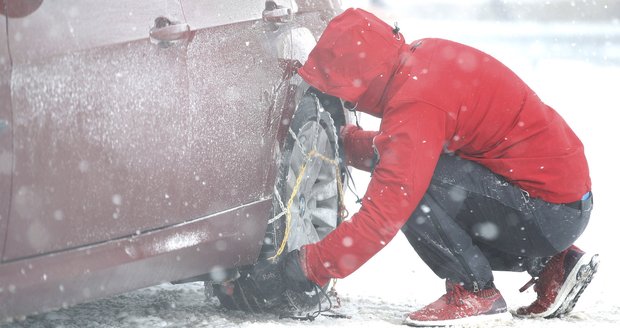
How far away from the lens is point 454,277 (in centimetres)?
347

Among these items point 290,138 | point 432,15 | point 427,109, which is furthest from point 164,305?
point 432,15

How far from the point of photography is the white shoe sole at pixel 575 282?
358cm

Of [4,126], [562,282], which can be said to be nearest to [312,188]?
[562,282]

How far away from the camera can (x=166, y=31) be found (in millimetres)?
2793

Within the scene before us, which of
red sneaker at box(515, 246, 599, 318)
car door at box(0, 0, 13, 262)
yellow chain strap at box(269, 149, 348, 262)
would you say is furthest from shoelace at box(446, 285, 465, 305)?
car door at box(0, 0, 13, 262)

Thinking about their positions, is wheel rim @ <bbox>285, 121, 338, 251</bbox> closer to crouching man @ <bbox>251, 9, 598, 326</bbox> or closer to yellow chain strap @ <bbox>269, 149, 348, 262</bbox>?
yellow chain strap @ <bbox>269, 149, 348, 262</bbox>

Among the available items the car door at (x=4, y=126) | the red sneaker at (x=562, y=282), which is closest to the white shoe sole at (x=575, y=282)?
the red sneaker at (x=562, y=282)

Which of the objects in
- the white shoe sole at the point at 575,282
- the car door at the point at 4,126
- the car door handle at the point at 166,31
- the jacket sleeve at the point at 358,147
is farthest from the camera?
the jacket sleeve at the point at 358,147

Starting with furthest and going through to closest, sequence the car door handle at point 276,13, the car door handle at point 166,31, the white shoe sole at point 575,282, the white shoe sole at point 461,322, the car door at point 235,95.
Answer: the white shoe sole at point 575,282
the white shoe sole at point 461,322
the car door handle at point 276,13
the car door at point 235,95
the car door handle at point 166,31

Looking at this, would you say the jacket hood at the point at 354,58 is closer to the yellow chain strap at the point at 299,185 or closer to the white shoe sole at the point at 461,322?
the yellow chain strap at the point at 299,185

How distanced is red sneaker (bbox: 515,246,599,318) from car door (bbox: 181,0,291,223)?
1.13m

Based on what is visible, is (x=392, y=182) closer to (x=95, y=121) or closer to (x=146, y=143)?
(x=146, y=143)

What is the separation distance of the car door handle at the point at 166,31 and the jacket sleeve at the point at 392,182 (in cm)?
68

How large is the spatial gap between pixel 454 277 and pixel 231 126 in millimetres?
1004
